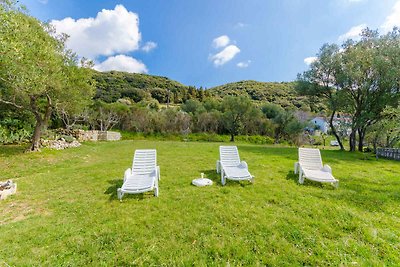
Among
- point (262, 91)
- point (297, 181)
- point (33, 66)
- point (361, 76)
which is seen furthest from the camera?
point (262, 91)

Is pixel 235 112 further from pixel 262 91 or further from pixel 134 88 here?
pixel 262 91

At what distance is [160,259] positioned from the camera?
8.37ft

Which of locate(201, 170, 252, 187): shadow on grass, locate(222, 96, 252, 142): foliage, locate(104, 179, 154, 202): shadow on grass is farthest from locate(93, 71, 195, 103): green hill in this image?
locate(104, 179, 154, 202): shadow on grass

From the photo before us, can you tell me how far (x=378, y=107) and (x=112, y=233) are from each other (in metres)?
18.1

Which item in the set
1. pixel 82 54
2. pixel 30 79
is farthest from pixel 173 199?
pixel 82 54

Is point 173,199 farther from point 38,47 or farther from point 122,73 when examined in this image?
point 122,73

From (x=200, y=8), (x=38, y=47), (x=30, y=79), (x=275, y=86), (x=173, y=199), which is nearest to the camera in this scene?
(x=173, y=199)

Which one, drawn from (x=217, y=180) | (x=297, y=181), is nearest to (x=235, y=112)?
(x=297, y=181)

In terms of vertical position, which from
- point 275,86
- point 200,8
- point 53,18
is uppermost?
point 275,86

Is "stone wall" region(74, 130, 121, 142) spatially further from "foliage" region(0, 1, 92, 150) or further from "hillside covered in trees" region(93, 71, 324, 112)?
"hillside covered in trees" region(93, 71, 324, 112)

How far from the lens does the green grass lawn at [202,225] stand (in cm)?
261

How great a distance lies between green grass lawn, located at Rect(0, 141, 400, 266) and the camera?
261 centimetres

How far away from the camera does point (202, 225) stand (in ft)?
10.8

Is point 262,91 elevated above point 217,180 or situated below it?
above
